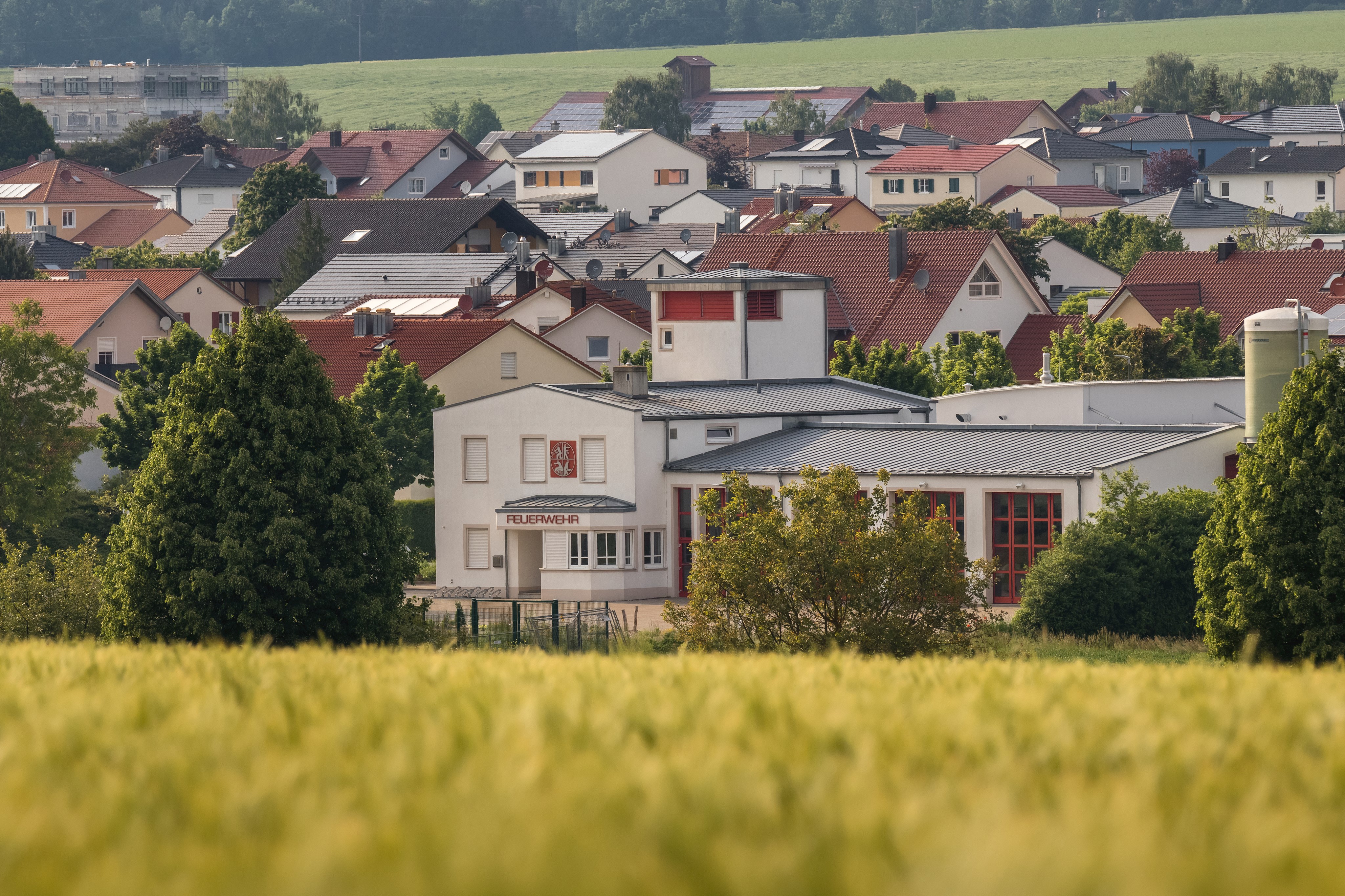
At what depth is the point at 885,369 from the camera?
63781 mm

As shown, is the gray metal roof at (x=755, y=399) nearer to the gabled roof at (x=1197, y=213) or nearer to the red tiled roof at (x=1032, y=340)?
the red tiled roof at (x=1032, y=340)

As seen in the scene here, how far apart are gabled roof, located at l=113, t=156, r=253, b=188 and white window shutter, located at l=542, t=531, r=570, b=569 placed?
415ft

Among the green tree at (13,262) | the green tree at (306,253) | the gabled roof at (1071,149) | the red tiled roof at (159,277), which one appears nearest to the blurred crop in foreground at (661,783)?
the red tiled roof at (159,277)

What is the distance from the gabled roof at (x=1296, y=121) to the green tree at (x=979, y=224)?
308 ft

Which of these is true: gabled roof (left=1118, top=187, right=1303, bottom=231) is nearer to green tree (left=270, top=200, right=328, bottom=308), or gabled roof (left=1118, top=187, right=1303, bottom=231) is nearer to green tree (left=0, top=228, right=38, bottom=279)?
green tree (left=270, top=200, right=328, bottom=308)

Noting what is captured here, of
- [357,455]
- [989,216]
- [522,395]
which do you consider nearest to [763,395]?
[522,395]

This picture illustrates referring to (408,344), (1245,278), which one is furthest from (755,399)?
(1245,278)

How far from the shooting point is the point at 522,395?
54656 mm

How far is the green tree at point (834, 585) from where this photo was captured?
29812mm

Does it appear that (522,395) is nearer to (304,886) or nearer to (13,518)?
(13,518)

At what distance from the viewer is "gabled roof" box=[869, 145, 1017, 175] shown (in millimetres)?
156750

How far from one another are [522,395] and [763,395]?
6973 millimetres

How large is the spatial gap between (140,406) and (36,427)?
3.13m

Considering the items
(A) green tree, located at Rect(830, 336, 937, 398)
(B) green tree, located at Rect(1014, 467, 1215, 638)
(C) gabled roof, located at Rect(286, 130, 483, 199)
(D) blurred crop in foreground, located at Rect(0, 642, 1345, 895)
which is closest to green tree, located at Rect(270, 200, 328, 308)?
(A) green tree, located at Rect(830, 336, 937, 398)
